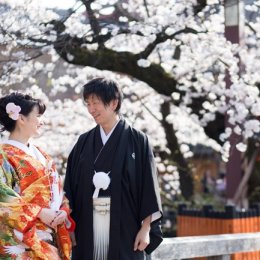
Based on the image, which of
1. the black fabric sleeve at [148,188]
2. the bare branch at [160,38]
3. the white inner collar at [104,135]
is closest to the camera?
the black fabric sleeve at [148,188]

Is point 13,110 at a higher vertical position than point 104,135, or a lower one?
higher

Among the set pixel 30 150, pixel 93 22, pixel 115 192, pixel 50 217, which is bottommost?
pixel 50 217

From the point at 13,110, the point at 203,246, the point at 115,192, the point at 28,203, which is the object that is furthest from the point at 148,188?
the point at 203,246

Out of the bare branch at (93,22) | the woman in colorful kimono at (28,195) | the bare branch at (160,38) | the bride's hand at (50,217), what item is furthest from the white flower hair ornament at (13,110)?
the bare branch at (160,38)

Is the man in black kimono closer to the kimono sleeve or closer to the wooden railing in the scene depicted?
the wooden railing

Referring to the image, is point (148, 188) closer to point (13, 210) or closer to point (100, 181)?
point (100, 181)

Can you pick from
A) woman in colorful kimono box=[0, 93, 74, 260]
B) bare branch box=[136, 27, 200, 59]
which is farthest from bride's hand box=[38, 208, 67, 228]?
bare branch box=[136, 27, 200, 59]

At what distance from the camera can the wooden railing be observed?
4359mm

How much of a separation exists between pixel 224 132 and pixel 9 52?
2.89 metres

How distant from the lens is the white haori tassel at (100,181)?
146 inches

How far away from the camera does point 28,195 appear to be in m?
3.45

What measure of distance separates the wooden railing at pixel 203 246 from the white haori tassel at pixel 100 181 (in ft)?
1.87

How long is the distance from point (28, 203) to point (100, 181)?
474 mm

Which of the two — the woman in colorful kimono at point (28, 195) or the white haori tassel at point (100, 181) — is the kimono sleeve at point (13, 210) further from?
the white haori tassel at point (100, 181)
